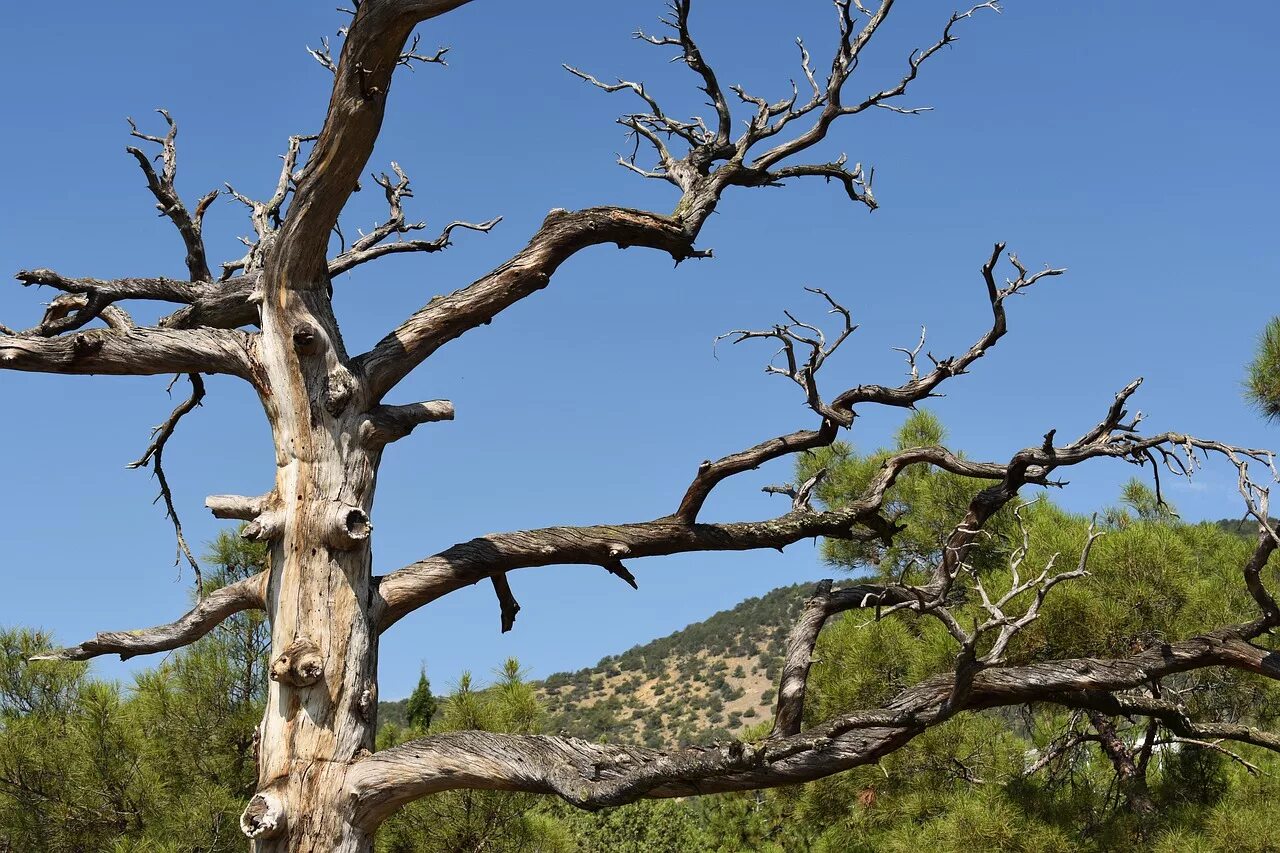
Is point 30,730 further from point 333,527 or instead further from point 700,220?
point 700,220

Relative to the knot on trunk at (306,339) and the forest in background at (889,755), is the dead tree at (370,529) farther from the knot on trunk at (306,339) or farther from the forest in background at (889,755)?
the forest in background at (889,755)

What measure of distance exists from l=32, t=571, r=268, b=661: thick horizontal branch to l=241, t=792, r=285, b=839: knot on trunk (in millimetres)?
1006

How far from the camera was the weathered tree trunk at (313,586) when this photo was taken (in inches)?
175

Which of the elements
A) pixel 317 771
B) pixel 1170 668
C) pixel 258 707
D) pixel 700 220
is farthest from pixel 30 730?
pixel 1170 668

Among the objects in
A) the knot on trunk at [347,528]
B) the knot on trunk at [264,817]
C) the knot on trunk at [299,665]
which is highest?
the knot on trunk at [347,528]

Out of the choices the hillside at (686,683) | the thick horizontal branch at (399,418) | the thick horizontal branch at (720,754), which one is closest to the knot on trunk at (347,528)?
the thick horizontal branch at (399,418)

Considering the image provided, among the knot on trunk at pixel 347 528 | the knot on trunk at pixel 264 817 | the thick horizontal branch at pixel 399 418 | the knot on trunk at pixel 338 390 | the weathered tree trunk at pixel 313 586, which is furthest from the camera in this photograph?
the thick horizontal branch at pixel 399 418

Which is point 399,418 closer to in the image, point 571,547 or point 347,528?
point 347,528

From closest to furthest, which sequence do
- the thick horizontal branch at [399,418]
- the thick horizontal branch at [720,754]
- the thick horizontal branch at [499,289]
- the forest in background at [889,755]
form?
the thick horizontal branch at [720,754] < the thick horizontal branch at [399,418] < the thick horizontal branch at [499,289] < the forest in background at [889,755]

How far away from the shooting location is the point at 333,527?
15.4 ft

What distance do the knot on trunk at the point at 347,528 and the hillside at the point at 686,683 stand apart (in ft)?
91.3

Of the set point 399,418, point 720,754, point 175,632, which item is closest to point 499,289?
point 399,418

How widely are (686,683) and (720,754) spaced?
41153 mm

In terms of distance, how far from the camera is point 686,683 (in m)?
44.2
